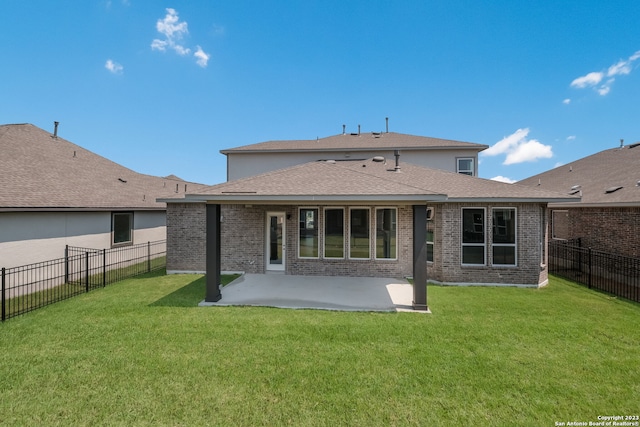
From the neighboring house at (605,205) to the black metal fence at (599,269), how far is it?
519mm

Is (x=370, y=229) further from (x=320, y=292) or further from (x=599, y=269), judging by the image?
(x=599, y=269)

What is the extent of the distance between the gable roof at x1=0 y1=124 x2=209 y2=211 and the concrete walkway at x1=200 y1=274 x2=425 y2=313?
707 cm

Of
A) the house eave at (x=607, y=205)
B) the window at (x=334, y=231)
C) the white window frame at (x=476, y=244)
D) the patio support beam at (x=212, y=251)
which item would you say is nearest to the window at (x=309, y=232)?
the window at (x=334, y=231)

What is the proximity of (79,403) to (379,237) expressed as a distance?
8.47m

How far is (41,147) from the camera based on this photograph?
12500 mm

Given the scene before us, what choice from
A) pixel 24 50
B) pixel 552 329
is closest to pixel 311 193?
pixel 552 329

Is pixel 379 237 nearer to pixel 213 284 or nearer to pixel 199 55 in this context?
pixel 213 284

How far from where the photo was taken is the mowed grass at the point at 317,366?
3.31 m

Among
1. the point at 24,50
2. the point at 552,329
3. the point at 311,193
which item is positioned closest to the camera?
the point at 552,329

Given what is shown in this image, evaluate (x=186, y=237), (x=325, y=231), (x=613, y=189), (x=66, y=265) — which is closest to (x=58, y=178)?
(x=66, y=265)

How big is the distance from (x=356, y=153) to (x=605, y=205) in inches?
426

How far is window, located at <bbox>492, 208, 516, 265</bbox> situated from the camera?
29.2 ft

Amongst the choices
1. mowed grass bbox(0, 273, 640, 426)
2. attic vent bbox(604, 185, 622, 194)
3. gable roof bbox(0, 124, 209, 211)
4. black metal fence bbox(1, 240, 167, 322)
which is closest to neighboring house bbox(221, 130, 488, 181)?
attic vent bbox(604, 185, 622, 194)

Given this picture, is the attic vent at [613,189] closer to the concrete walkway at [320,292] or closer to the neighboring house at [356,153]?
the neighboring house at [356,153]
